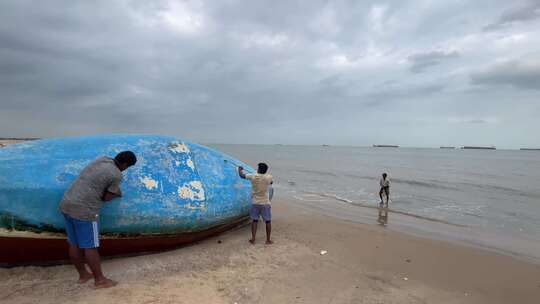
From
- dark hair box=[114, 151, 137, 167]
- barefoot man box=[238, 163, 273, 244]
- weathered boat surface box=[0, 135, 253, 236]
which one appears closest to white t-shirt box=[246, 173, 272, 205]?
barefoot man box=[238, 163, 273, 244]

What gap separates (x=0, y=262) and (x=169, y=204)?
211cm

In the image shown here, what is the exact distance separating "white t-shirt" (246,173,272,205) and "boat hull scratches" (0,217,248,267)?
4.07 ft

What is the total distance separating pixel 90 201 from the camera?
137 inches

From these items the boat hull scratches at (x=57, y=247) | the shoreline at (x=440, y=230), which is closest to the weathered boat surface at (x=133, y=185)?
the boat hull scratches at (x=57, y=247)

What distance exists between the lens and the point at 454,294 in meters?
4.31

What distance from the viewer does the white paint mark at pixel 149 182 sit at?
14.8 feet

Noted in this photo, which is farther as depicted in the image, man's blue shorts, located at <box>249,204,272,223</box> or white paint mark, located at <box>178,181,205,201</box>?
A: man's blue shorts, located at <box>249,204,272,223</box>

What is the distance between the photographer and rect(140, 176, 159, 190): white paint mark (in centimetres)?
450

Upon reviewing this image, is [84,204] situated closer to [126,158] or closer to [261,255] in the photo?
[126,158]

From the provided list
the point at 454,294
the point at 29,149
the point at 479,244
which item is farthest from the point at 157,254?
the point at 479,244

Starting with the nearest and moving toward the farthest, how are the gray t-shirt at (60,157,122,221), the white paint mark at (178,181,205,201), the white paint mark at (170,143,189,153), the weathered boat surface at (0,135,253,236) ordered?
1. the gray t-shirt at (60,157,122,221)
2. the weathered boat surface at (0,135,253,236)
3. the white paint mark at (178,181,205,201)
4. the white paint mark at (170,143,189,153)

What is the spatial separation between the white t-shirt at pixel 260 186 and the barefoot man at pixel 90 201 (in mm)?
2259

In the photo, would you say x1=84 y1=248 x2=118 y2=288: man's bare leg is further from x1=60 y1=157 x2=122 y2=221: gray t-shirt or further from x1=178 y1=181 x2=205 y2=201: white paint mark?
x1=178 y1=181 x2=205 y2=201: white paint mark

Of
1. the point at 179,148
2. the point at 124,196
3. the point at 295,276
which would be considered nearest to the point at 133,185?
the point at 124,196
